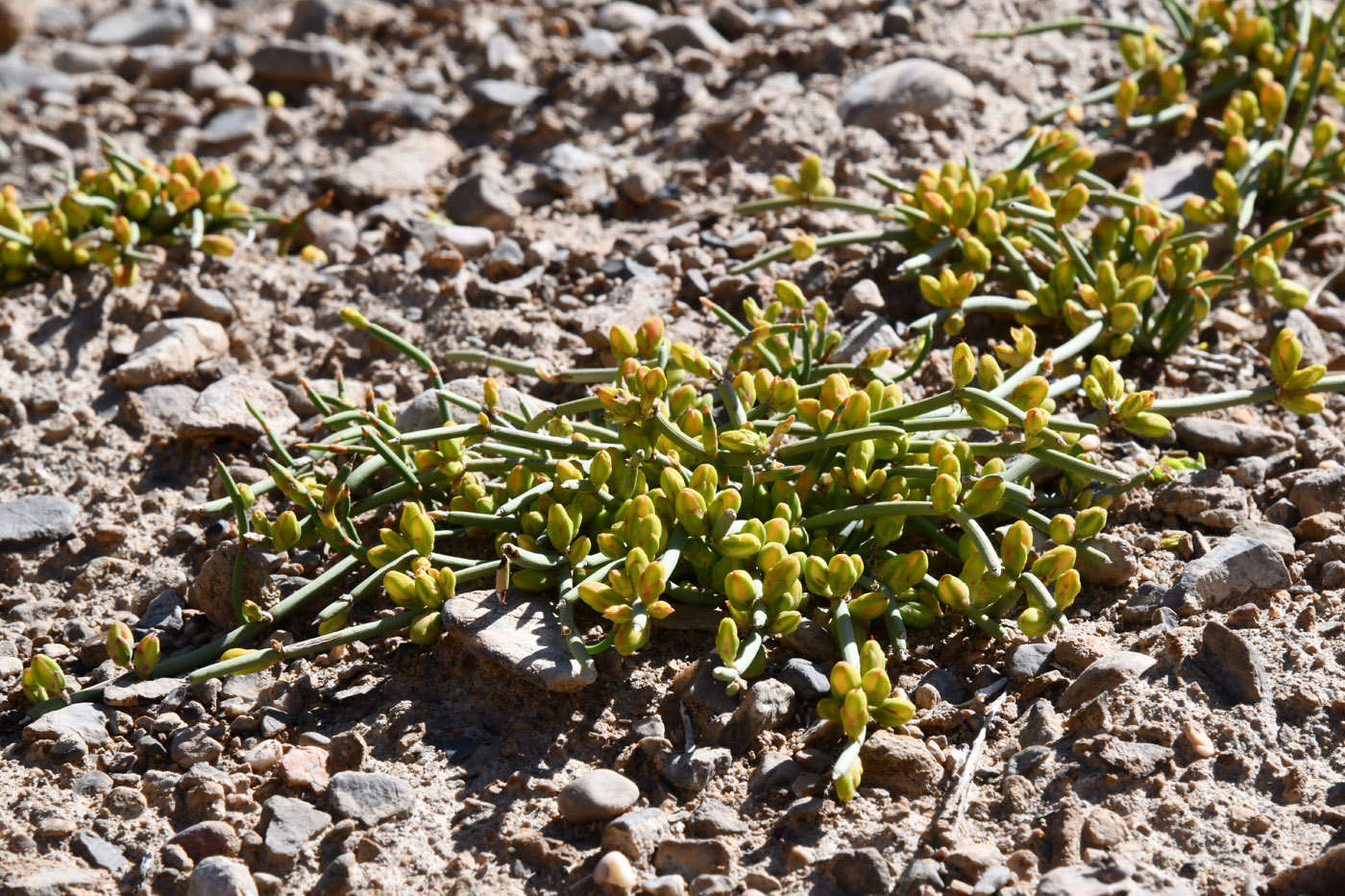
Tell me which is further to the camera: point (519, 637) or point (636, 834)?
point (519, 637)

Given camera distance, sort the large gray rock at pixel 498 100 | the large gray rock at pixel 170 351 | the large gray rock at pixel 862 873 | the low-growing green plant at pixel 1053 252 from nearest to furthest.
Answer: the large gray rock at pixel 862 873
the low-growing green plant at pixel 1053 252
the large gray rock at pixel 170 351
the large gray rock at pixel 498 100

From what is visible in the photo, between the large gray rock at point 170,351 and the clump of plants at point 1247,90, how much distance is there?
241cm

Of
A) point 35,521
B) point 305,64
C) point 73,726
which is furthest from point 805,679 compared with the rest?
point 305,64

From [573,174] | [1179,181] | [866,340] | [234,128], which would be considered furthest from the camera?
[234,128]

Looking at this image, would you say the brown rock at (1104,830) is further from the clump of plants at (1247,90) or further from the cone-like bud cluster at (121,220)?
the cone-like bud cluster at (121,220)

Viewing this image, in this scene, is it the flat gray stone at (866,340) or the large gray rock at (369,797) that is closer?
the large gray rock at (369,797)

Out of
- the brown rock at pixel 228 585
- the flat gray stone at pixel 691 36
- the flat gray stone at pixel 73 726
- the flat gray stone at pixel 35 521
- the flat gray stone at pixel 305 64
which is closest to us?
the flat gray stone at pixel 73 726

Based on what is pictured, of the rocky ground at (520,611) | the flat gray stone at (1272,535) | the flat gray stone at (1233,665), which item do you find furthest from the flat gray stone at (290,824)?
the flat gray stone at (1272,535)

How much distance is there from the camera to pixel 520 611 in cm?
229

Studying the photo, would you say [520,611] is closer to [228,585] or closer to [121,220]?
[228,585]

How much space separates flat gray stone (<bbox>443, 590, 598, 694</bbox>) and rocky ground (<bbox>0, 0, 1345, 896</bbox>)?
1cm

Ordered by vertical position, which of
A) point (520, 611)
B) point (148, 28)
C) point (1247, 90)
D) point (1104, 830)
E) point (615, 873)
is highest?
point (1247, 90)

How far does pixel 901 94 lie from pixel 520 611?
7.24 ft

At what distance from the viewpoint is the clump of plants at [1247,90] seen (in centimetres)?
331
